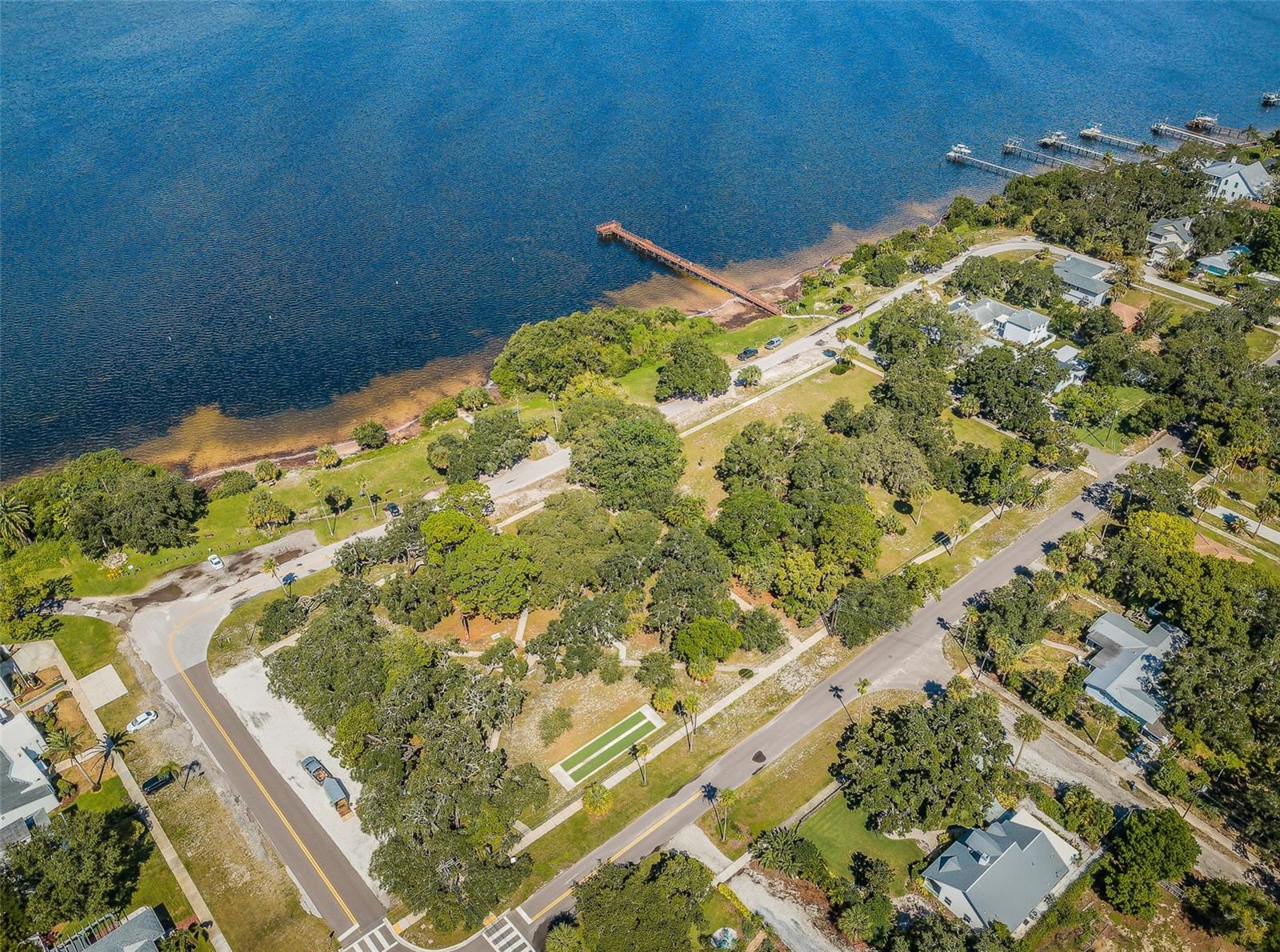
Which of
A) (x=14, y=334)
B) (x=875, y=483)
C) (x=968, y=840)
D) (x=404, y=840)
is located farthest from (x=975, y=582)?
(x=14, y=334)

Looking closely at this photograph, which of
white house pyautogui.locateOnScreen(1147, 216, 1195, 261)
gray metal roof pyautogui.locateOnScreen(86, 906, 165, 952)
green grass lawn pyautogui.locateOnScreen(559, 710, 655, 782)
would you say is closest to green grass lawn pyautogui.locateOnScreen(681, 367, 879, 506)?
green grass lawn pyautogui.locateOnScreen(559, 710, 655, 782)

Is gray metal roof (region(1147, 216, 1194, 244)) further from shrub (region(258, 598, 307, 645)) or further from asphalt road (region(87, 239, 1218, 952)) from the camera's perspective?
shrub (region(258, 598, 307, 645))

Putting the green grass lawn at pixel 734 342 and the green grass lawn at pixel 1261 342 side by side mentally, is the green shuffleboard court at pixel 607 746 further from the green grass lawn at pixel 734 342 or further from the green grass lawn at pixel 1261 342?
the green grass lawn at pixel 1261 342

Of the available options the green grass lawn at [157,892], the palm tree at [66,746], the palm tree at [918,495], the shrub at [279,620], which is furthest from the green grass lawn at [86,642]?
the palm tree at [918,495]

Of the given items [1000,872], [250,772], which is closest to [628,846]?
[1000,872]

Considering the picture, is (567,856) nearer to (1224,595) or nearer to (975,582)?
(975,582)

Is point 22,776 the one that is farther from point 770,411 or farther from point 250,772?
point 770,411
